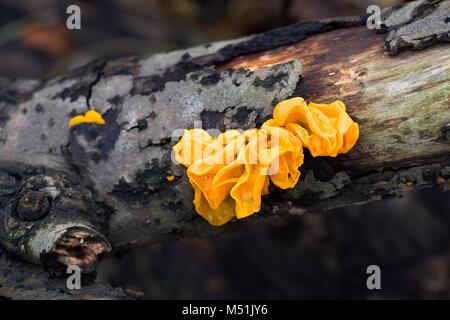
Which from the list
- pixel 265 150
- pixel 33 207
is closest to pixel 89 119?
pixel 33 207

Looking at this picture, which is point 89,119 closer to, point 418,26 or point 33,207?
point 33,207

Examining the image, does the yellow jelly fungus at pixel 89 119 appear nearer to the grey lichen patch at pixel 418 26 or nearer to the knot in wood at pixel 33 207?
the knot in wood at pixel 33 207

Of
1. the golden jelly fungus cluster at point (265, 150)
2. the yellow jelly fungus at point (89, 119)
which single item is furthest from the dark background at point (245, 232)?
the golden jelly fungus cluster at point (265, 150)

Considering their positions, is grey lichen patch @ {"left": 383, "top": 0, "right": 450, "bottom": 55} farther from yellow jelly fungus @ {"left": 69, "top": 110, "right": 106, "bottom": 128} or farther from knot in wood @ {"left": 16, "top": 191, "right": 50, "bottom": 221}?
knot in wood @ {"left": 16, "top": 191, "right": 50, "bottom": 221}
